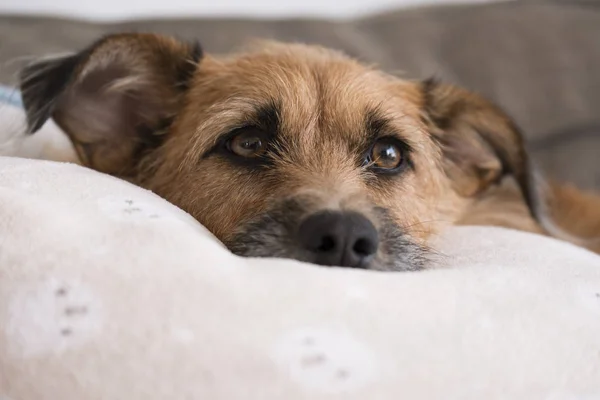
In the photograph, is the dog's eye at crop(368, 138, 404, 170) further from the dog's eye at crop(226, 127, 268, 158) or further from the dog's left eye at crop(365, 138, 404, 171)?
the dog's eye at crop(226, 127, 268, 158)

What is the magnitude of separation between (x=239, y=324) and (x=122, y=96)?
45.3 inches

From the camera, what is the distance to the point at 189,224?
110 cm

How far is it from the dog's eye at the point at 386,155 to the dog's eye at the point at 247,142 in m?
0.28

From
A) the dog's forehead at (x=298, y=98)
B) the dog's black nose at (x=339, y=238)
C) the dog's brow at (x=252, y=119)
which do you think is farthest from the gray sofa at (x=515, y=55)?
the dog's black nose at (x=339, y=238)

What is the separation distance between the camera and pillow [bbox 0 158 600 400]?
80 centimetres

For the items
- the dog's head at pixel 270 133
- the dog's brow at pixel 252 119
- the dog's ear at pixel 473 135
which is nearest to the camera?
the dog's head at pixel 270 133

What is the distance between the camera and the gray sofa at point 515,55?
280 centimetres

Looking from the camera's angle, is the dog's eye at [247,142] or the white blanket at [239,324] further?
the dog's eye at [247,142]

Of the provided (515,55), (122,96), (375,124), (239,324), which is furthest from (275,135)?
(515,55)

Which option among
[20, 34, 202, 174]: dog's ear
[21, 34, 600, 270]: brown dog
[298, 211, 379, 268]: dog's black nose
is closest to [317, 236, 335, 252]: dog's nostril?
[298, 211, 379, 268]: dog's black nose

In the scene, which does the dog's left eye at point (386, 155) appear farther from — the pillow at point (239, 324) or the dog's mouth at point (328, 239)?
the pillow at point (239, 324)

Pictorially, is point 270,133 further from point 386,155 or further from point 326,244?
point 326,244

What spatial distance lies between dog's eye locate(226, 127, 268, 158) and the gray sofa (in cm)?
118

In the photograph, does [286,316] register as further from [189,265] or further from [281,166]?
[281,166]
